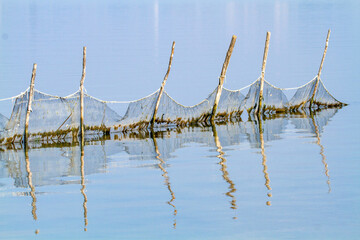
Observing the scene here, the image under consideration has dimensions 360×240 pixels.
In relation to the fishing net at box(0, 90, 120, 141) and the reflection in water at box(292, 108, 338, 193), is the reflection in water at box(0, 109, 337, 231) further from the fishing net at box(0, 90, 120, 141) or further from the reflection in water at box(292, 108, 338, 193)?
the fishing net at box(0, 90, 120, 141)

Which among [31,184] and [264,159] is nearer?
[31,184]

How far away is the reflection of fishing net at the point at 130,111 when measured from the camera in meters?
24.6

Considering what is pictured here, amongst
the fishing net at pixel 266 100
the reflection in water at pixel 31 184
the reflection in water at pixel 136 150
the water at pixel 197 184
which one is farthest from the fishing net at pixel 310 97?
the reflection in water at pixel 31 184

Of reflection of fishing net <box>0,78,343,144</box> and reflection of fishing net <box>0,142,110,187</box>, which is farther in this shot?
reflection of fishing net <box>0,78,343,144</box>

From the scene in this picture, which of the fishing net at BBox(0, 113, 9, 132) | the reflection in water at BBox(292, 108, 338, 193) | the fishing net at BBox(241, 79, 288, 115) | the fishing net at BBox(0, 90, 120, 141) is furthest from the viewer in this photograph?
the fishing net at BBox(241, 79, 288, 115)

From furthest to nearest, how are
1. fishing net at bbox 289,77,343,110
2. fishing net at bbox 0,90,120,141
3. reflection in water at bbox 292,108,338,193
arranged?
fishing net at bbox 289,77,343,110 → reflection in water at bbox 292,108,338,193 → fishing net at bbox 0,90,120,141

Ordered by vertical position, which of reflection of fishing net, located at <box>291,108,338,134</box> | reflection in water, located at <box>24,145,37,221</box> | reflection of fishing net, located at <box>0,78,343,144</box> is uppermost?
reflection of fishing net, located at <box>0,78,343,144</box>

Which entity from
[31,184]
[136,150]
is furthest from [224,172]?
[31,184]

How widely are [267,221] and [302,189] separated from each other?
2.89 m

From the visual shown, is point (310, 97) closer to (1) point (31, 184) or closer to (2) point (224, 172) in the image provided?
(2) point (224, 172)

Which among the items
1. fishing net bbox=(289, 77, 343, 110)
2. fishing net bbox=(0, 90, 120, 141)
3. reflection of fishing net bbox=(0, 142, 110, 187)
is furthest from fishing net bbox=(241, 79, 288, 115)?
reflection of fishing net bbox=(0, 142, 110, 187)

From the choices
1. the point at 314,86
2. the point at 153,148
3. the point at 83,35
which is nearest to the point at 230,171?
the point at 153,148

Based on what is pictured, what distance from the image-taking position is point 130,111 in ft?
89.1

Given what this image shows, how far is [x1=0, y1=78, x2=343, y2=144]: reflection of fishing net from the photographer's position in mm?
24592
